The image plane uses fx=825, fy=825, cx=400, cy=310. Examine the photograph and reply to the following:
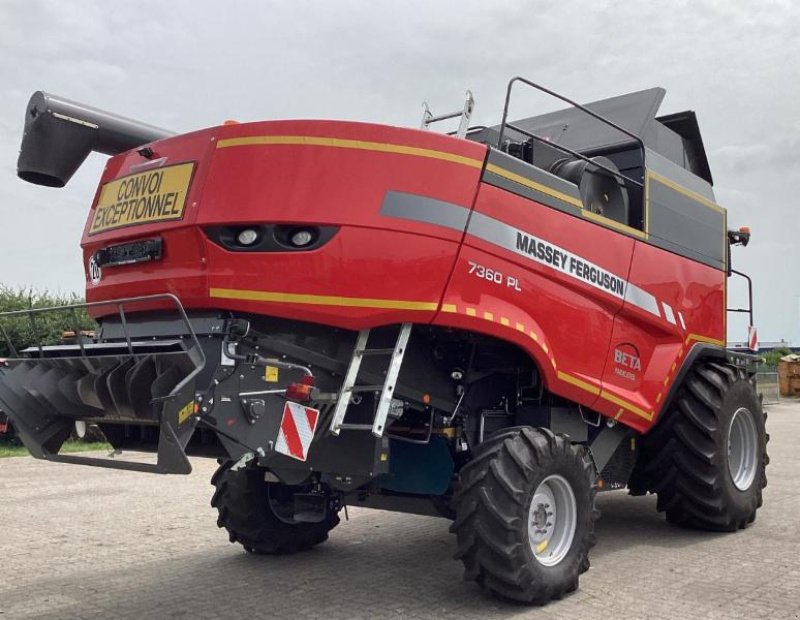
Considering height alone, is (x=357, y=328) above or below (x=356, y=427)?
above

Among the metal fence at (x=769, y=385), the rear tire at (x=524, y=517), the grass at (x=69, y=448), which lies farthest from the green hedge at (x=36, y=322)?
the metal fence at (x=769, y=385)

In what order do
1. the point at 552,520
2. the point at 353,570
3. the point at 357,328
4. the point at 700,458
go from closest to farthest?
the point at 357,328 < the point at 552,520 < the point at 353,570 < the point at 700,458

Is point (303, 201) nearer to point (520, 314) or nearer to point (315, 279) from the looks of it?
point (315, 279)

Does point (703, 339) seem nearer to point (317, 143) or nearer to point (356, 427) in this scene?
point (356, 427)

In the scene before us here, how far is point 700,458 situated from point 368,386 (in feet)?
11.0

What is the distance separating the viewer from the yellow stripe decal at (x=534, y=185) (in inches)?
193

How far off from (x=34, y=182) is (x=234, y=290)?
5.80 feet

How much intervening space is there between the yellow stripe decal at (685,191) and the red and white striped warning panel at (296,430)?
356 cm

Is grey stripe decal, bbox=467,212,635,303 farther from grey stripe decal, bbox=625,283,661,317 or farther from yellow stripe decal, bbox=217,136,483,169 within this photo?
yellow stripe decal, bbox=217,136,483,169

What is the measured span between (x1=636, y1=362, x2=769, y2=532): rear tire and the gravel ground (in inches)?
8.0

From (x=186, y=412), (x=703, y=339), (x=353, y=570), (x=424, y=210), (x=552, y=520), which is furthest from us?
(x=703, y=339)

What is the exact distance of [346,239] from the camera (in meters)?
4.37

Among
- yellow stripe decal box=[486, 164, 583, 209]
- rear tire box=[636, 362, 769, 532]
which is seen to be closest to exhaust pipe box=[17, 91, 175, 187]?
yellow stripe decal box=[486, 164, 583, 209]

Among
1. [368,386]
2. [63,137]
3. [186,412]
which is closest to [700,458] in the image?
[368,386]
